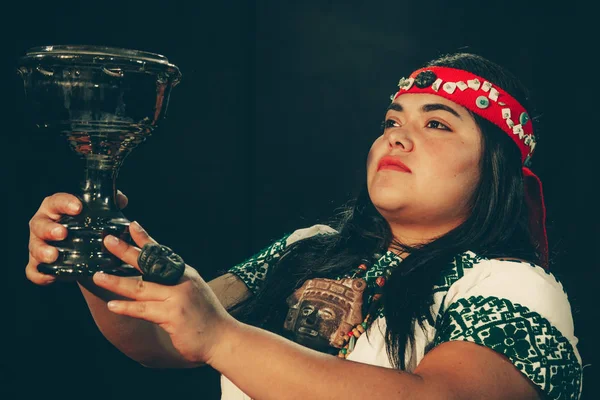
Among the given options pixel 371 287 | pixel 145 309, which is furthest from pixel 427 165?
pixel 145 309

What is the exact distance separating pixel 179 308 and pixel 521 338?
0.65 meters

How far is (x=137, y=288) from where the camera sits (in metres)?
1.02

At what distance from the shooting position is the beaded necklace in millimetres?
1546

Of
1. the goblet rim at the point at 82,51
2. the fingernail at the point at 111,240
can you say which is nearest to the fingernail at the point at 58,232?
the fingernail at the point at 111,240

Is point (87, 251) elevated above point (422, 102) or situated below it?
below

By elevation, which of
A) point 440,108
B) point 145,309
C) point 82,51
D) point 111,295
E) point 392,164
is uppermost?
point 82,51

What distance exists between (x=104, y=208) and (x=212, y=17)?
1.30 metres

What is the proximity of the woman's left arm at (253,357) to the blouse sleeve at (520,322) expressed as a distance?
0.11m

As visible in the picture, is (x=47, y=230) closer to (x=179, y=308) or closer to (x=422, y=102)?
(x=179, y=308)

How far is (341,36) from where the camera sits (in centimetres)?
256

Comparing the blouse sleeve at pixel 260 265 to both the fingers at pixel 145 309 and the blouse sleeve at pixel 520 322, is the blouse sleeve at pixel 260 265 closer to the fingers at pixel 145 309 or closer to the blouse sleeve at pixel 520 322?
the blouse sleeve at pixel 520 322

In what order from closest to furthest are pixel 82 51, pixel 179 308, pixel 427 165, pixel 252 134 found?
pixel 179 308 < pixel 82 51 < pixel 427 165 < pixel 252 134

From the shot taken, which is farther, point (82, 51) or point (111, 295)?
point (111, 295)

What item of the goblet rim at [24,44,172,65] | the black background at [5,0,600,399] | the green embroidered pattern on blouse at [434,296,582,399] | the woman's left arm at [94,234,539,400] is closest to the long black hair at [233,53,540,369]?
the green embroidered pattern on blouse at [434,296,582,399]
